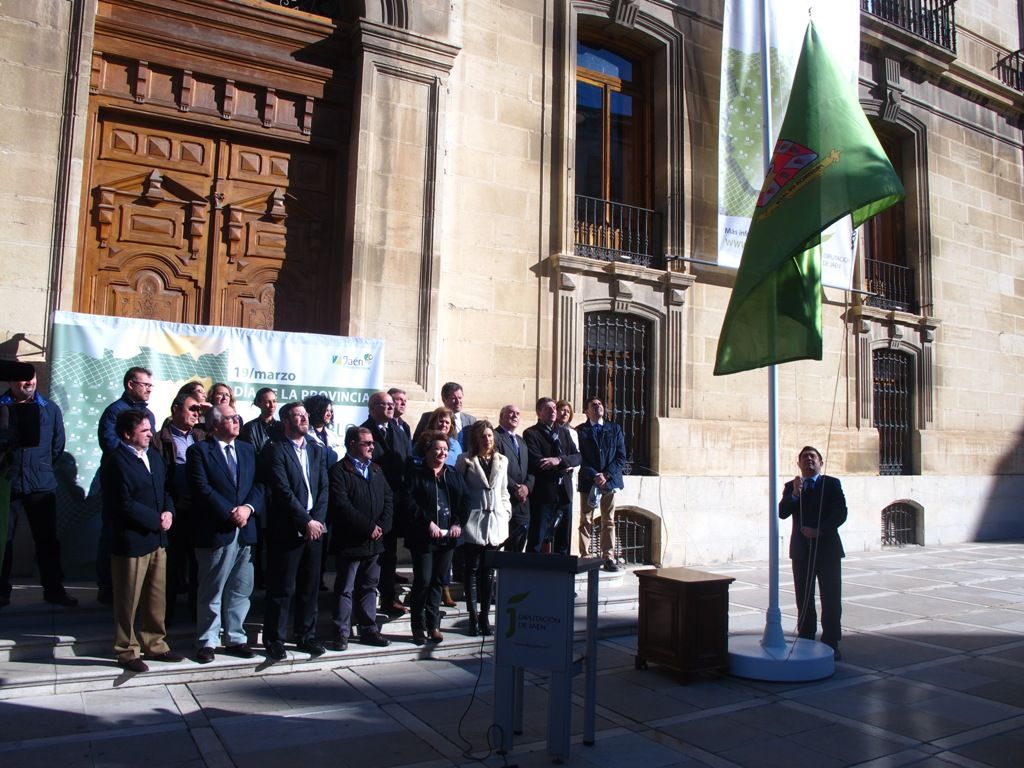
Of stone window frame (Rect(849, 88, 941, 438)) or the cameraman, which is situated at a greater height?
stone window frame (Rect(849, 88, 941, 438))

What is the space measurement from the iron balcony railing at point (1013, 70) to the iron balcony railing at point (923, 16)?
72.3 inches

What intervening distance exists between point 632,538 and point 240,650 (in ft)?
22.1

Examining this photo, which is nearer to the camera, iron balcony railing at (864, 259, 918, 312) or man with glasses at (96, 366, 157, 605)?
man with glasses at (96, 366, 157, 605)

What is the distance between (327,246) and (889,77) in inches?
460

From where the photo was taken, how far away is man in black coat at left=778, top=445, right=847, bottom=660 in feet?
23.1

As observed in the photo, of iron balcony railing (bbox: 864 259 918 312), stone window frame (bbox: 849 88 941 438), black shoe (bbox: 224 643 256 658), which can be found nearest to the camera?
black shoe (bbox: 224 643 256 658)

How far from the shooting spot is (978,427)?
648 inches

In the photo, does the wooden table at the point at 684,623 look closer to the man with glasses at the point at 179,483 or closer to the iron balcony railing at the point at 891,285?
the man with glasses at the point at 179,483

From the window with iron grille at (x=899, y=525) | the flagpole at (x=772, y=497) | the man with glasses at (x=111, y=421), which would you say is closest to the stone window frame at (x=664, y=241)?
the flagpole at (x=772, y=497)

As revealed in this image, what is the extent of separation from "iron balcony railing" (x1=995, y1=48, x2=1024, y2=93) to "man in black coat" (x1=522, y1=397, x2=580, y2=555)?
15207 mm

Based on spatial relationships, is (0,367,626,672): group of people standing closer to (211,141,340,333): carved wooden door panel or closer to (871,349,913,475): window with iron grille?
(211,141,340,333): carved wooden door panel

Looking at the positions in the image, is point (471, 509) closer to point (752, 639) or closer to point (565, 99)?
point (752, 639)

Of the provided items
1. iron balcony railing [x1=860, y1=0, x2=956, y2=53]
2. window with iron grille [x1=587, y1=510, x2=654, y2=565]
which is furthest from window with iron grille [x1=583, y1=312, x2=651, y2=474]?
iron balcony railing [x1=860, y1=0, x2=956, y2=53]

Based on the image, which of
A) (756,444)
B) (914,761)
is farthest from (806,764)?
(756,444)
